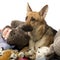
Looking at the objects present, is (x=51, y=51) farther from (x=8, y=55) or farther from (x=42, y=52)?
(x=8, y=55)

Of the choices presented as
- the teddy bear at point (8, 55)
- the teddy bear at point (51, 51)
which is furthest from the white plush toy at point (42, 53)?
the teddy bear at point (8, 55)

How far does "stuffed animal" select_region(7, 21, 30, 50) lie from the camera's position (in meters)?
1.37

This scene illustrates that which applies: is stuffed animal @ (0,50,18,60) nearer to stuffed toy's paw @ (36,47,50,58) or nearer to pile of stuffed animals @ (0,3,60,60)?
pile of stuffed animals @ (0,3,60,60)

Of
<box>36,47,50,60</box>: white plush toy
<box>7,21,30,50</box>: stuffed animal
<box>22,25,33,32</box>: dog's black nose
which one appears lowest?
<box>36,47,50,60</box>: white plush toy

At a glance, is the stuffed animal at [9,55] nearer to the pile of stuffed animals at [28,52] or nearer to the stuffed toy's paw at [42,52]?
the pile of stuffed animals at [28,52]

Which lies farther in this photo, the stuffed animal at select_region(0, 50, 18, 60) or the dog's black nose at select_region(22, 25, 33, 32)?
the dog's black nose at select_region(22, 25, 33, 32)

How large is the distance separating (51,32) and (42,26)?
0.31 ft

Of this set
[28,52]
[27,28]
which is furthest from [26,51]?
[27,28]

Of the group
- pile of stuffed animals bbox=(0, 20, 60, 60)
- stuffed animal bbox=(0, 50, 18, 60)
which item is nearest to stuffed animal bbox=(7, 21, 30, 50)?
pile of stuffed animals bbox=(0, 20, 60, 60)

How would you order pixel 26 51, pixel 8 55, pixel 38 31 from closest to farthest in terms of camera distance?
pixel 8 55 → pixel 26 51 → pixel 38 31

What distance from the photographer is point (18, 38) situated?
137 cm

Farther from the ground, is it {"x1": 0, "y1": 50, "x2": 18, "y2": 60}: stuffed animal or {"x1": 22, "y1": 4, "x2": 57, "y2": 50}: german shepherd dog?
{"x1": 22, "y1": 4, "x2": 57, "y2": 50}: german shepherd dog

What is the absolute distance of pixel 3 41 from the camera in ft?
4.91

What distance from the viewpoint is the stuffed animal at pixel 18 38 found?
1371 millimetres
